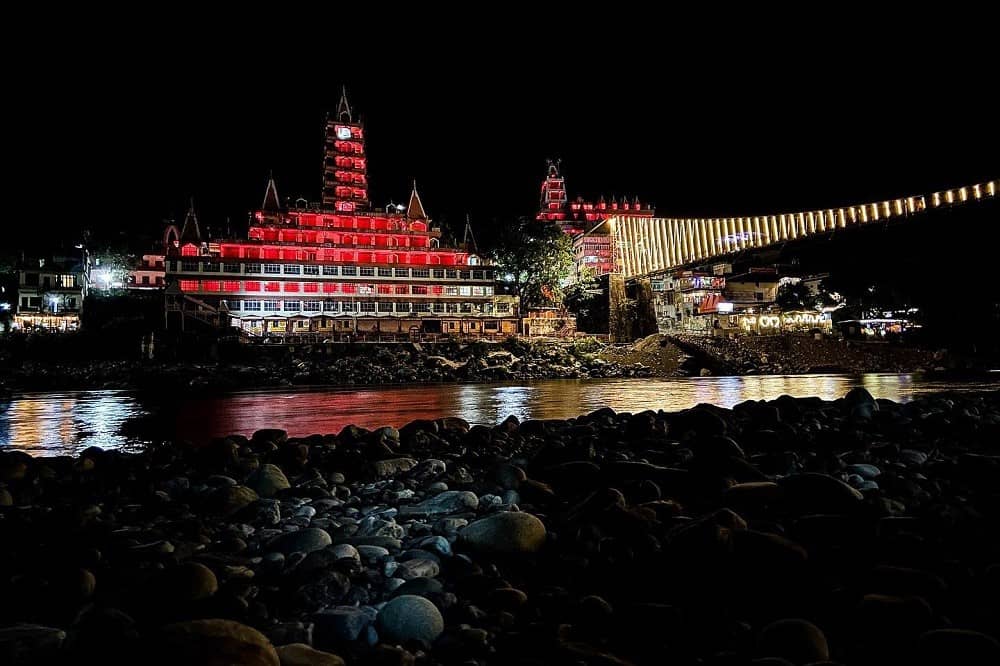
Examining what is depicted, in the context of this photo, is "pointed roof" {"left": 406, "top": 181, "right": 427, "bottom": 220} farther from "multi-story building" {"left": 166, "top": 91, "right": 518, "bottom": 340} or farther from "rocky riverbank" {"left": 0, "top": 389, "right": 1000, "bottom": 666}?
"rocky riverbank" {"left": 0, "top": 389, "right": 1000, "bottom": 666}

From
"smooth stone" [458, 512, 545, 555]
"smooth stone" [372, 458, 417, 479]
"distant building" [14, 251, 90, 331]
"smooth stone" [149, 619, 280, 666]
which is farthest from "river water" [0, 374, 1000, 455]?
"distant building" [14, 251, 90, 331]

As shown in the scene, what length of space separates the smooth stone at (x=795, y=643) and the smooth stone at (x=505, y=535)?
1.74m

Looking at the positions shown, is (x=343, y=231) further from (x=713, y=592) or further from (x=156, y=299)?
(x=713, y=592)

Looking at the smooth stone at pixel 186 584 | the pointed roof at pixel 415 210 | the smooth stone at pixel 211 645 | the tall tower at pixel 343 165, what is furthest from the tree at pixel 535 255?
the smooth stone at pixel 211 645

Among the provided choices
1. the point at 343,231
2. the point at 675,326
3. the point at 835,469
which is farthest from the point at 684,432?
the point at 675,326

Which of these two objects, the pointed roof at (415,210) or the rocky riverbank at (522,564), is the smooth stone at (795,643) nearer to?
the rocky riverbank at (522,564)

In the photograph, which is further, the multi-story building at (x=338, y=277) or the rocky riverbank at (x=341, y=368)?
the multi-story building at (x=338, y=277)

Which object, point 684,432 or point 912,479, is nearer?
point 912,479

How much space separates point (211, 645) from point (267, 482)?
3809mm

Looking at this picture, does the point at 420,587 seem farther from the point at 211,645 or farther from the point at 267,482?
the point at 267,482

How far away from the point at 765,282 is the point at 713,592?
8253 centimetres

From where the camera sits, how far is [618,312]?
64.0 meters

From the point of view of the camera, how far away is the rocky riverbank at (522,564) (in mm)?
3119

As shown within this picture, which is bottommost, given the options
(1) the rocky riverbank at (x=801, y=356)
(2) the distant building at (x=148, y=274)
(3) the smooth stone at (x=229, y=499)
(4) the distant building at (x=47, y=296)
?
(3) the smooth stone at (x=229, y=499)
